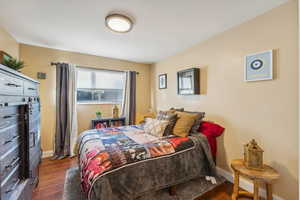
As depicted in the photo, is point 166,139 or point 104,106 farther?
point 104,106

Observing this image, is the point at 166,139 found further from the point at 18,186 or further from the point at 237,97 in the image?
the point at 18,186

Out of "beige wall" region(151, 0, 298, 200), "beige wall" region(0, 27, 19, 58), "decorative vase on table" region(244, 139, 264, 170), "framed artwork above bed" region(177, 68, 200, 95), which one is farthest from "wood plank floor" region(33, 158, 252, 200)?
"beige wall" region(0, 27, 19, 58)

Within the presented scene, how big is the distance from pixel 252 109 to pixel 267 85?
13.3 inches

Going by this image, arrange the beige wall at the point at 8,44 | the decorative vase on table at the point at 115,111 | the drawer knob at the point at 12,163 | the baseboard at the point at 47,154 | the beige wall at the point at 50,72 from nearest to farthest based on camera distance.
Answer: the drawer knob at the point at 12,163 → the beige wall at the point at 8,44 → the beige wall at the point at 50,72 → the baseboard at the point at 47,154 → the decorative vase on table at the point at 115,111

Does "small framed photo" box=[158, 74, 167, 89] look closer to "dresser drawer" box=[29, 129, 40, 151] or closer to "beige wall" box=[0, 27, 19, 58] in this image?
"dresser drawer" box=[29, 129, 40, 151]

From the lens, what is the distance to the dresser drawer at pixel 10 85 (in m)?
0.92

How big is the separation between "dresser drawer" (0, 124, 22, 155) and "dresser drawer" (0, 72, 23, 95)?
288 millimetres

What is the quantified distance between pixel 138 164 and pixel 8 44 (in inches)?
107

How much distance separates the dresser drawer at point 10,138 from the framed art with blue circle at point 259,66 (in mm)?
2537

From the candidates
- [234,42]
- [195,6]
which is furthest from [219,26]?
[195,6]

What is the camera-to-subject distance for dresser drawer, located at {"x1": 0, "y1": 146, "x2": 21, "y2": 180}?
936mm

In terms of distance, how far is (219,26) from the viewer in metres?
1.96

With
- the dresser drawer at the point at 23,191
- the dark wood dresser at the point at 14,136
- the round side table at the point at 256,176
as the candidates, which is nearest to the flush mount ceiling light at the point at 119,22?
the dark wood dresser at the point at 14,136

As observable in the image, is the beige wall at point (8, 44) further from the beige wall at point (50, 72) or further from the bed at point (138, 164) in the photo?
the bed at point (138, 164)
